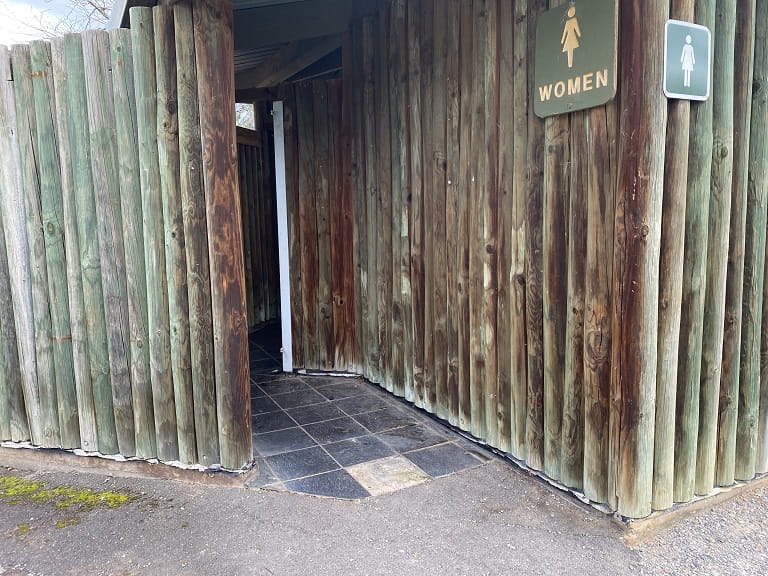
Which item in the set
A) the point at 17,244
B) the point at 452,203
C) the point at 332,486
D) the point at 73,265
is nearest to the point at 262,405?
the point at 332,486

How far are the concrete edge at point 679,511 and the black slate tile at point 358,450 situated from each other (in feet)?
4.87

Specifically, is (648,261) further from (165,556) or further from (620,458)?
(165,556)

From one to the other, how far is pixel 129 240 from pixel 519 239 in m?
2.18

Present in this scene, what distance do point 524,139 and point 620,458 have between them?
1707 millimetres

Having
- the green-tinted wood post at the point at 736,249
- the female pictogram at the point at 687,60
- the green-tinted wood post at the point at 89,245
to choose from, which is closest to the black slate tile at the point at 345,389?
the green-tinted wood post at the point at 89,245

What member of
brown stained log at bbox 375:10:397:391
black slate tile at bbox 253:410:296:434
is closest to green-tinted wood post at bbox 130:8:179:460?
black slate tile at bbox 253:410:296:434

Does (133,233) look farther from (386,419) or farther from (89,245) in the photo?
(386,419)

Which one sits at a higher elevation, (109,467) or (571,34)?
(571,34)

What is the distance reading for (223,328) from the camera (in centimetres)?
321

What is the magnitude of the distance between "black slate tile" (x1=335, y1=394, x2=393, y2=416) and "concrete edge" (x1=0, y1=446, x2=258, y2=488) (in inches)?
46.8

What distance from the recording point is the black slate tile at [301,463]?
11.4ft

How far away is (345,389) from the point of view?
197 inches

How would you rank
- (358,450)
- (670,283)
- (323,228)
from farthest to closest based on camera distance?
(323,228), (358,450), (670,283)

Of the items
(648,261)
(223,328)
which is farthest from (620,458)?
(223,328)
